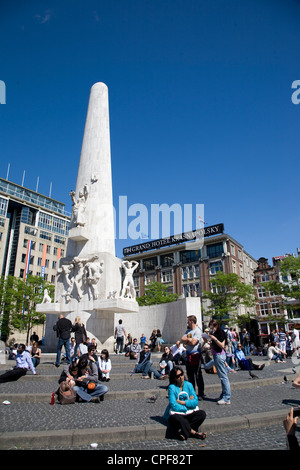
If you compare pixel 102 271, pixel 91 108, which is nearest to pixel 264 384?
pixel 102 271

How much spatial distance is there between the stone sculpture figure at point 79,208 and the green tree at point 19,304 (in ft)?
87.2

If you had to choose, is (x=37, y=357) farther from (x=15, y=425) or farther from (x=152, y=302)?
(x=152, y=302)

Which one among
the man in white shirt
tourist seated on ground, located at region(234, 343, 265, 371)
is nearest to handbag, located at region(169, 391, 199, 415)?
the man in white shirt

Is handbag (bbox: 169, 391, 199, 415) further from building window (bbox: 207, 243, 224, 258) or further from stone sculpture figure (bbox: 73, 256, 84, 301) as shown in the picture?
building window (bbox: 207, 243, 224, 258)

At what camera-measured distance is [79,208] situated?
19.3 meters

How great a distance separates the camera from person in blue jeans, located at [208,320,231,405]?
663 centimetres

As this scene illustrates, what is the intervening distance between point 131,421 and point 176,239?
58167 mm

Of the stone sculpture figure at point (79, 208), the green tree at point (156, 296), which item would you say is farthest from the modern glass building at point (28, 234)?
the stone sculpture figure at point (79, 208)

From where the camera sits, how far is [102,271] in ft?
57.7

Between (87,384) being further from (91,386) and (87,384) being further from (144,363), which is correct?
(144,363)

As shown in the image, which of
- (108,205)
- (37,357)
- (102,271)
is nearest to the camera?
(37,357)

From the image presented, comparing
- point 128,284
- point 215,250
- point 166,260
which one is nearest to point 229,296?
point 215,250

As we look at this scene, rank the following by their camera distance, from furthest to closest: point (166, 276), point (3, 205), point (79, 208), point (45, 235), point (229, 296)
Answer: point (45, 235), point (3, 205), point (166, 276), point (229, 296), point (79, 208)

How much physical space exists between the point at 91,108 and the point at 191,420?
71.7 feet
